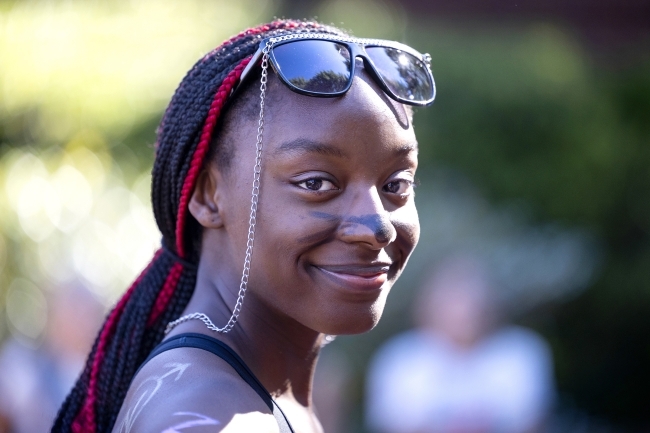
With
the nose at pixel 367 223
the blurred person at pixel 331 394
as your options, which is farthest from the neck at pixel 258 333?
the blurred person at pixel 331 394

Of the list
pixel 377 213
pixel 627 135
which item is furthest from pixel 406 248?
pixel 627 135

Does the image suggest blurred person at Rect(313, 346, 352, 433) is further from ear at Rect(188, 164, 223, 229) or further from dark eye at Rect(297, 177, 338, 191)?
dark eye at Rect(297, 177, 338, 191)

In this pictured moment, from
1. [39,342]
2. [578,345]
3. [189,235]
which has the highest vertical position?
[189,235]

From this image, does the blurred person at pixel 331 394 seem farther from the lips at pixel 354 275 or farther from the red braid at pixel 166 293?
the lips at pixel 354 275

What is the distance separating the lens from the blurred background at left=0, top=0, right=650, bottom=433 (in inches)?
236

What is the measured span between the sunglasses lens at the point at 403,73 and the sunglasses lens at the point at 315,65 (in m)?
0.13

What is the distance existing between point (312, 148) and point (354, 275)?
391 mm

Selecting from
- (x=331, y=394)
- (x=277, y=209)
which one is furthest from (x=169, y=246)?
(x=331, y=394)

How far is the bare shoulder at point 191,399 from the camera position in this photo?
1.85 meters

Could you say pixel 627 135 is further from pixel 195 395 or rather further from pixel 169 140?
pixel 195 395

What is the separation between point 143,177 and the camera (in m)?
6.46

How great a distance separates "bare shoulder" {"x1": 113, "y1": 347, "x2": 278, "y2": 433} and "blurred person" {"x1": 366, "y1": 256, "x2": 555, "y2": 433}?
3104mm

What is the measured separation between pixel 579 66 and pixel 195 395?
309 inches

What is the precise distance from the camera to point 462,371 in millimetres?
5113
